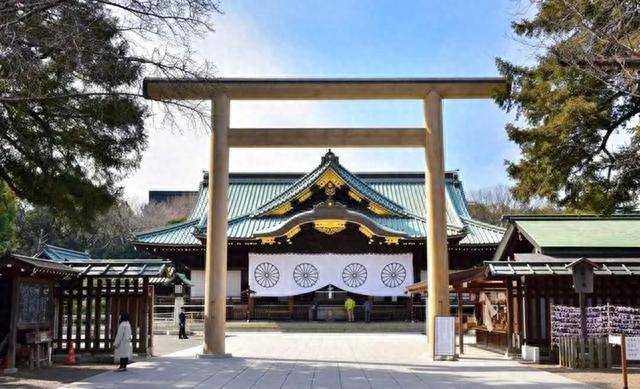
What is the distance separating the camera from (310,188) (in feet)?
98.1

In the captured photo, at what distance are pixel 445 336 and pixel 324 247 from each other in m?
14.6

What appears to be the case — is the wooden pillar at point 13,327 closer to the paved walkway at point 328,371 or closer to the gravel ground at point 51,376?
the gravel ground at point 51,376

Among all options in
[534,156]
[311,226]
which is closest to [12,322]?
[534,156]

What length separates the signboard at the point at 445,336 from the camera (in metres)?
14.7

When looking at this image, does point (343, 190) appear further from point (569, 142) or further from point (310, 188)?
point (569, 142)

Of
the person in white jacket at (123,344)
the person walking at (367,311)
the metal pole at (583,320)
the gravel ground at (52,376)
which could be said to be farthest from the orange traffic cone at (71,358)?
the person walking at (367,311)

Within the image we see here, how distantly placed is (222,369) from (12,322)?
13.5 ft

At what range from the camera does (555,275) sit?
14.4 m

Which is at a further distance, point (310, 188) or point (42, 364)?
point (310, 188)

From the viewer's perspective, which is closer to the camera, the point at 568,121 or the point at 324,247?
the point at 568,121

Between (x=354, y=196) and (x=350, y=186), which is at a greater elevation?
(x=350, y=186)

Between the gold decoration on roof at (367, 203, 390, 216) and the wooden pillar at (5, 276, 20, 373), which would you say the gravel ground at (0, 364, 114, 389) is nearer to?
the wooden pillar at (5, 276, 20, 373)

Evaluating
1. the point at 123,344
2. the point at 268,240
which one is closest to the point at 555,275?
the point at 123,344

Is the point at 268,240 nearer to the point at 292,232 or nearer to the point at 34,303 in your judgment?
the point at 292,232
